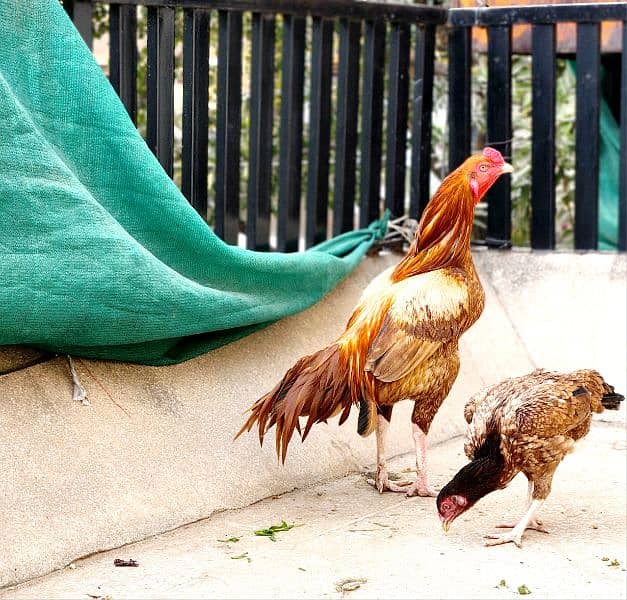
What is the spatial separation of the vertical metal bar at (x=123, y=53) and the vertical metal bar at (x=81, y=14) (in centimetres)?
14

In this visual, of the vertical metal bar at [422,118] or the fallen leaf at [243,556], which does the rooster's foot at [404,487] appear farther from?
the vertical metal bar at [422,118]

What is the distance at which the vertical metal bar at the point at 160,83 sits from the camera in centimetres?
479

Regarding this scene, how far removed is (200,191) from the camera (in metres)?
5.04

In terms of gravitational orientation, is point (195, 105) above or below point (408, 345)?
above

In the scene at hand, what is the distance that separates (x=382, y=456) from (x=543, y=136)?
2.55 meters

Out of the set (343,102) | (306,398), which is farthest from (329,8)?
(306,398)

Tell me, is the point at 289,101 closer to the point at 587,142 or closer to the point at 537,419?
the point at 587,142

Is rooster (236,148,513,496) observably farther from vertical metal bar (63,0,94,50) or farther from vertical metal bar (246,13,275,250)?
vertical metal bar (63,0,94,50)

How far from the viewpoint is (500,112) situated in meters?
6.27

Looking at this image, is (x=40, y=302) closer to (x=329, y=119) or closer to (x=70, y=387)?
(x=70, y=387)

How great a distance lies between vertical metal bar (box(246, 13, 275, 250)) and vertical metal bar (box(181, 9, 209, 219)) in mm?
416

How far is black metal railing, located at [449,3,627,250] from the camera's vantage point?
20.1 ft

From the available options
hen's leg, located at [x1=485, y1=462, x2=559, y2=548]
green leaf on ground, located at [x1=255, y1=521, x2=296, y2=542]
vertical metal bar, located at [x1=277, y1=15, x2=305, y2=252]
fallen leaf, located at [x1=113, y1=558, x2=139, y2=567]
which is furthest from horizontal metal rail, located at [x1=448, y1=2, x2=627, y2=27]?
fallen leaf, located at [x1=113, y1=558, x2=139, y2=567]

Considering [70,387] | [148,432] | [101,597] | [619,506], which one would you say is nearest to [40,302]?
[70,387]
